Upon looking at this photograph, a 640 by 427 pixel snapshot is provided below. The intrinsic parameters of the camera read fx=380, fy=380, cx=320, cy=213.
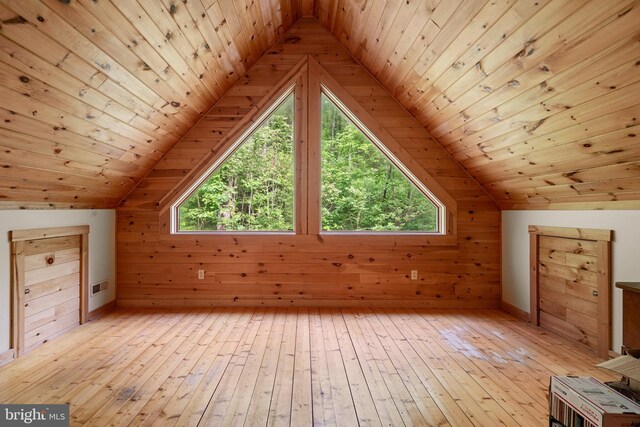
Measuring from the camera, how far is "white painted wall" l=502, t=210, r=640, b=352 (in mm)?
2861

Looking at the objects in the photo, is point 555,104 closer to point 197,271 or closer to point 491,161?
point 491,161

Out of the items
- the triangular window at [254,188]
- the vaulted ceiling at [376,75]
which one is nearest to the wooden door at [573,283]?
the vaulted ceiling at [376,75]

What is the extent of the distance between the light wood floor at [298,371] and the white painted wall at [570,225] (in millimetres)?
419

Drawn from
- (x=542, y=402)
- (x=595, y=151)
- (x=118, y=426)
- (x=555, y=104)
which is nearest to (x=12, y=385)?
(x=118, y=426)

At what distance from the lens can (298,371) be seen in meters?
2.76

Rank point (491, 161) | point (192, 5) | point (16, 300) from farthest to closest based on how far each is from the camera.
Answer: point (491, 161) → point (16, 300) → point (192, 5)

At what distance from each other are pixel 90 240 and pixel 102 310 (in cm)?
82

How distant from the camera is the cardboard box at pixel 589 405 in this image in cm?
148

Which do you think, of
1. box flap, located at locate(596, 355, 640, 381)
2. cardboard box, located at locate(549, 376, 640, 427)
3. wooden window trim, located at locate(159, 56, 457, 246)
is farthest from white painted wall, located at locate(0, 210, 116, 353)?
box flap, located at locate(596, 355, 640, 381)

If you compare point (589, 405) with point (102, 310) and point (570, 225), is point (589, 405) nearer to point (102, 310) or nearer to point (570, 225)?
point (570, 225)

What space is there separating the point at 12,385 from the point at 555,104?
4040mm

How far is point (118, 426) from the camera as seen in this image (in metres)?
2.05

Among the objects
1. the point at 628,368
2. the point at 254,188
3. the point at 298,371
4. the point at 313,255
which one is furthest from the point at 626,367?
the point at 254,188

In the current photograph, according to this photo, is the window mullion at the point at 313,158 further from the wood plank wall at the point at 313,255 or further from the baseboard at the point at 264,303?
the baseboard at the point at 264,303
